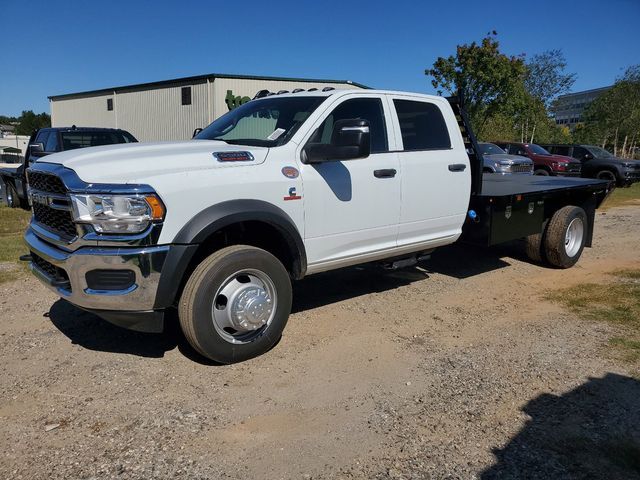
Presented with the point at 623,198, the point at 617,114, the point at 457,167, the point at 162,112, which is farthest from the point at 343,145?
the point at 617,114

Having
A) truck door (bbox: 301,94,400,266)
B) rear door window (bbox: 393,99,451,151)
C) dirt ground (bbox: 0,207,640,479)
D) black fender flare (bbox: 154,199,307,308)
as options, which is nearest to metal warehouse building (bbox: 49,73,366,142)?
rear door window (bbox: 393,99,451,151)

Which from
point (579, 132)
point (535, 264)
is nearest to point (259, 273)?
point (535, 264)

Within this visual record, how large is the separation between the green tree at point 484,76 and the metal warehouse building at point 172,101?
20.7ft

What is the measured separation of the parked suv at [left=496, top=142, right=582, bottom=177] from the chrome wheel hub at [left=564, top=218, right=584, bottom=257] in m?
13.2

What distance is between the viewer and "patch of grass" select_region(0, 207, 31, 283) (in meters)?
6.51

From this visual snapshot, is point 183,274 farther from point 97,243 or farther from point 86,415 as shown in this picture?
point 86,415

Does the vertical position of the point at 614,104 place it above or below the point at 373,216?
above

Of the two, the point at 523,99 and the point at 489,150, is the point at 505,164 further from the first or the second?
the point at 523,99

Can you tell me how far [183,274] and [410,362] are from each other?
6.05ft

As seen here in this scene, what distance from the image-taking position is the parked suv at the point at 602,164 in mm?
20594

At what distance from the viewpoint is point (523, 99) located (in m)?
31.6

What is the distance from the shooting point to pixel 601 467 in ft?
8.96

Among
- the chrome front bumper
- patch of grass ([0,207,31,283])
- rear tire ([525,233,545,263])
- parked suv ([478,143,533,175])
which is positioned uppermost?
parked suv ([478,143,533,175])

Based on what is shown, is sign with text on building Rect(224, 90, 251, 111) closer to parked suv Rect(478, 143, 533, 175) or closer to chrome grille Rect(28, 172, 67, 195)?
parked suv Rect(478, 143, 533, 175)
